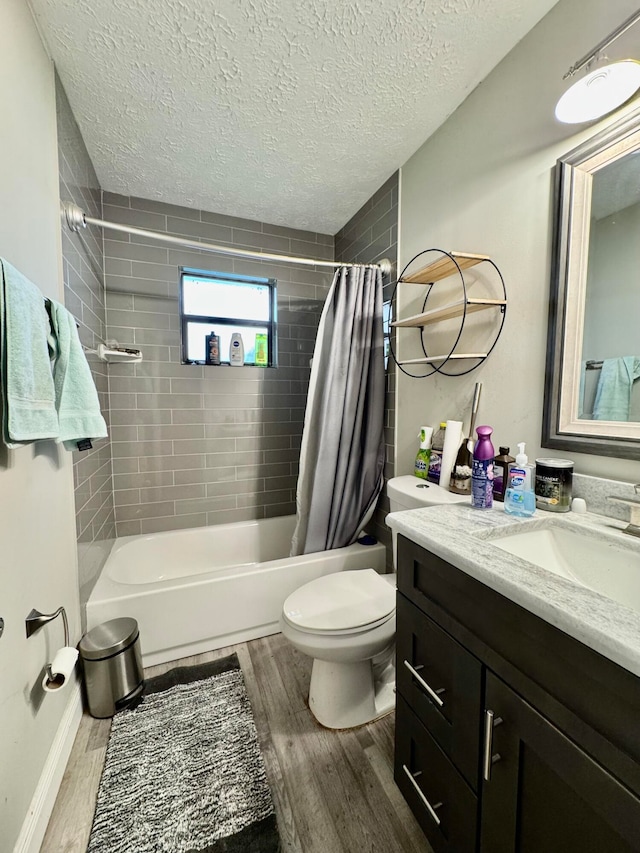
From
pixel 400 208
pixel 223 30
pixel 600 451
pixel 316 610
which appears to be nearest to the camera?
pixel 600 451

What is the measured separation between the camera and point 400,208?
1861mm

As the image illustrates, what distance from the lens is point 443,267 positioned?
4.76 ft

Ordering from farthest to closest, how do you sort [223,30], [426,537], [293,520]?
[293,520]
[223,30]
[426,537]

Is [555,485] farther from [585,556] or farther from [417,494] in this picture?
[417,494]

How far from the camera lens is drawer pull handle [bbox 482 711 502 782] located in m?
0.66

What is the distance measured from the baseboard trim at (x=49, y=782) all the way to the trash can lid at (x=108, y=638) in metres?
0.16

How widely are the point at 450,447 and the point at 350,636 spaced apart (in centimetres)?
83

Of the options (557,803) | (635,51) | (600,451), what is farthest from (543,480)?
(635,51)

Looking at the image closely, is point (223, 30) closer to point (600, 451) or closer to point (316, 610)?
point (600, 451)

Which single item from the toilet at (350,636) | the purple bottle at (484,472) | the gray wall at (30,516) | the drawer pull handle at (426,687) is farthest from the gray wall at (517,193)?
the gray wall at (30,516)

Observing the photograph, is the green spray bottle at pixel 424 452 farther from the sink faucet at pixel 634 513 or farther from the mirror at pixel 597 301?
the sink faucet at pixel 634 513

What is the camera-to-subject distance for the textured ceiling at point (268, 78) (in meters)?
1.11

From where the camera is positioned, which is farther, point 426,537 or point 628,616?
point 426,537

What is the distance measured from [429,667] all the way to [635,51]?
1688 mm
